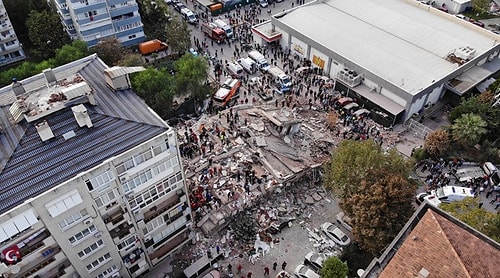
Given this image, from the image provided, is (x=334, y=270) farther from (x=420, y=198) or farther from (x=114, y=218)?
(x=114, y=218)

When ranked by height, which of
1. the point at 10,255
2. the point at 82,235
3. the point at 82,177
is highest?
the point at 82,177

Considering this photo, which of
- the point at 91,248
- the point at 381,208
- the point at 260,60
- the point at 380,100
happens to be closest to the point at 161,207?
the point at 91,248

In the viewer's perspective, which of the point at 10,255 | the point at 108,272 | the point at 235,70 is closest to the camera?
the point at 10,255

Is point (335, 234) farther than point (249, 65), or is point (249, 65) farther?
point (249, 65)

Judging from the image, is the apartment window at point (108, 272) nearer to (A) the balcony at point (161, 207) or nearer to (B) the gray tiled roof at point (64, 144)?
(A) the balcony at point (161, 207)

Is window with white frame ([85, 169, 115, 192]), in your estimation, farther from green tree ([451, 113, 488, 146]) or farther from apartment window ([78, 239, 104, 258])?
green tree ([451, 113, 488, 146])

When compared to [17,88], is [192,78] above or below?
below

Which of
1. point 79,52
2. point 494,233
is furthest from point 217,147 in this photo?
point 494,233
